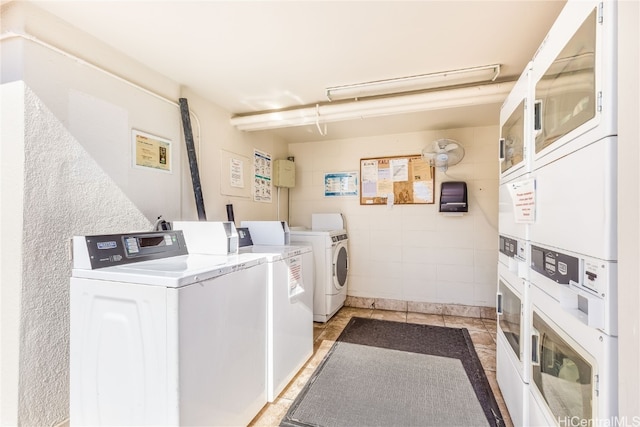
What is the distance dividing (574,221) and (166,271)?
1.55 m

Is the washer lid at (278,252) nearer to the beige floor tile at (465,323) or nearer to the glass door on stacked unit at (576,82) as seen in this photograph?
the glass door on stacked unit at (576,82)

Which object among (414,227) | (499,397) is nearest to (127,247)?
(499,397)

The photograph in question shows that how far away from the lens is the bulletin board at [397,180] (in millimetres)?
3535

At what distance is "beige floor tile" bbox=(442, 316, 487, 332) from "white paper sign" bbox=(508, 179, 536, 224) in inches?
81.1

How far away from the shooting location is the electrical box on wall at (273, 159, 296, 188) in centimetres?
368

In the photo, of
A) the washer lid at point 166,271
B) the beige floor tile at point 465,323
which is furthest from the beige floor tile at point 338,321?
the washer lid at point 166,271

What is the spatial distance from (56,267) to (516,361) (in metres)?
2.44

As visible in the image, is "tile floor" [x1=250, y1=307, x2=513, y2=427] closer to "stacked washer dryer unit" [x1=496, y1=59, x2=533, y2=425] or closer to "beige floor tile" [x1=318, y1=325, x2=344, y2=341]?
"beige floor tile" [x1=318, y1=325, x2=344, y2=341]

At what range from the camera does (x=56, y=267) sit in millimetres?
1491

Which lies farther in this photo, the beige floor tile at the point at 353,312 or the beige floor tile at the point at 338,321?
the beige floor tile at the point at 353,312

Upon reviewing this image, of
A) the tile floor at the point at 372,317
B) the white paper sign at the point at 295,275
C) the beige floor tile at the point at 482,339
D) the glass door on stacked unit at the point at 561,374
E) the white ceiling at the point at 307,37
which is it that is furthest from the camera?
the beige floor tile at the point at 482,339

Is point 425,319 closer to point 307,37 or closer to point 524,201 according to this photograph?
point 524,201

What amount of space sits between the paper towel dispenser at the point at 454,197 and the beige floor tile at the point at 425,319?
1.26 meters

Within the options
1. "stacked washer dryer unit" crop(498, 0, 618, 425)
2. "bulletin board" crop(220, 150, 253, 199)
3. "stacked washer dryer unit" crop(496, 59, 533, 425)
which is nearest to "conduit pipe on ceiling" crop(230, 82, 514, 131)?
"bulletin board" crop(220, 150, 253, 199)
